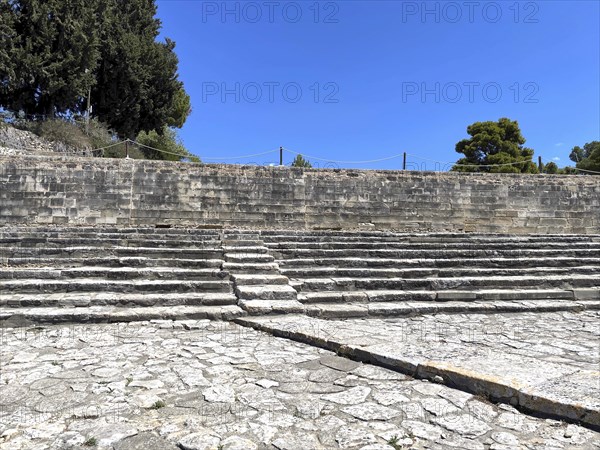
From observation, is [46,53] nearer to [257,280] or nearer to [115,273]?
[115,273]

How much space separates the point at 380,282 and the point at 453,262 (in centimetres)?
164

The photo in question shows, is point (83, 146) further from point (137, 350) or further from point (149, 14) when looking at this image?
point (137, 350)

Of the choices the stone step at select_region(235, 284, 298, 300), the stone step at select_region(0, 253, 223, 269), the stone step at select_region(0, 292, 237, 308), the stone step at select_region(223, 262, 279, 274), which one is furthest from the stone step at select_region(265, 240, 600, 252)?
the stone step at select_region(0, 292, 237, 308)

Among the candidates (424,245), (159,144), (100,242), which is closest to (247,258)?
(100,242)

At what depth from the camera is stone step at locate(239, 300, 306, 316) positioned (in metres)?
4.91

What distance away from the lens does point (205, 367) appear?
3.24 m

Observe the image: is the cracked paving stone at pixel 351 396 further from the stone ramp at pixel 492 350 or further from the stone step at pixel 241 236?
the stone step at pixel 241 236

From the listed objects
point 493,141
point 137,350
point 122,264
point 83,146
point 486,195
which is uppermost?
point 493,141

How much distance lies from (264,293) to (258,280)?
0.51 meters

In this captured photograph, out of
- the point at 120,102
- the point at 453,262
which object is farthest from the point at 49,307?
the point at 120,102

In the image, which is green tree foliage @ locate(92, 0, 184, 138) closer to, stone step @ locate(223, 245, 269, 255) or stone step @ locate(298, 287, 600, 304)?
stone step @ locate(223, 245, 269, 255)

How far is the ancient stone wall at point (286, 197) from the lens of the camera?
955 cm

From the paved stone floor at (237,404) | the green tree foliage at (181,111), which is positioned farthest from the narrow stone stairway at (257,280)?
the green tree foliage at (181,111)

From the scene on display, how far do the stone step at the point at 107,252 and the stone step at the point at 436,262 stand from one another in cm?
124
